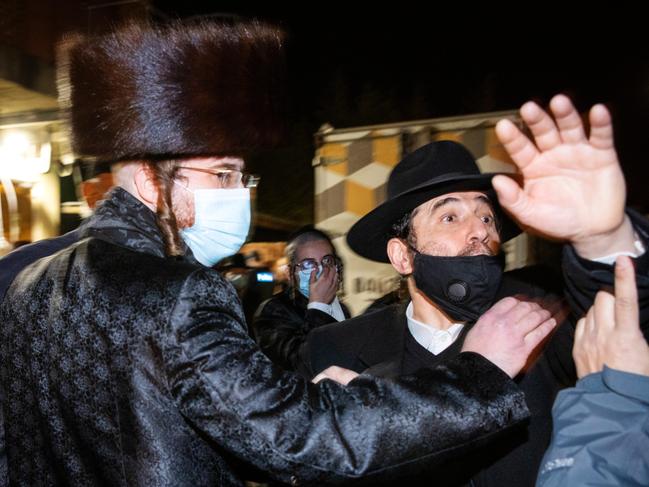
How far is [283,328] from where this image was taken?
15.7 feet

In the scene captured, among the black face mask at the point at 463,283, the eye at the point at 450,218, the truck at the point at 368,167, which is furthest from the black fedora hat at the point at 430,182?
the truck at the point at 368,167

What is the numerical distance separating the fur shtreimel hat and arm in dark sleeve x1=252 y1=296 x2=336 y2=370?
2.60m

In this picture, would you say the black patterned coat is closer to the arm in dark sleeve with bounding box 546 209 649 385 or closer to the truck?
the arm in dark sleeve with bounding box 546 209 649 385

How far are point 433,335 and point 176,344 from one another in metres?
1.45

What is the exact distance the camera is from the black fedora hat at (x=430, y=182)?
257cm

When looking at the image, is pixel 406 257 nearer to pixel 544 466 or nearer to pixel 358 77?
pixel 544 466

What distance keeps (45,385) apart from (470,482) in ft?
4.87

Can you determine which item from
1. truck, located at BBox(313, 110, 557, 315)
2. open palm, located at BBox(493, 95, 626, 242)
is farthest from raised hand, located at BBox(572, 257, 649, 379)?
truck, located at BBox(313, 110, 557, 315)

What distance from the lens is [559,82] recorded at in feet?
52.6

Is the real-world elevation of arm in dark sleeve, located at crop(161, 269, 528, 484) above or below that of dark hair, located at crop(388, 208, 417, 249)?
below

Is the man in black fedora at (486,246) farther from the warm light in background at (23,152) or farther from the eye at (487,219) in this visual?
the warm light in background at (23,152)

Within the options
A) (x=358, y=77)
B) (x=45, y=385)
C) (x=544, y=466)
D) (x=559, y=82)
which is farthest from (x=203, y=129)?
(x=559, y=82)

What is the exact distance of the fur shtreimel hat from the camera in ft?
6.03

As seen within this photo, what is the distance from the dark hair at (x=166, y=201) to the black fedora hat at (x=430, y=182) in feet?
3.40
